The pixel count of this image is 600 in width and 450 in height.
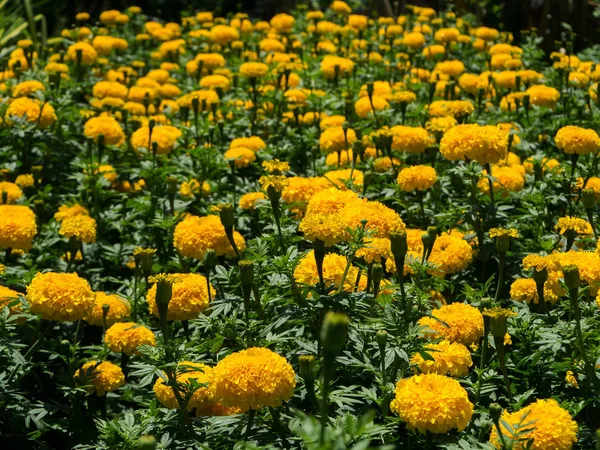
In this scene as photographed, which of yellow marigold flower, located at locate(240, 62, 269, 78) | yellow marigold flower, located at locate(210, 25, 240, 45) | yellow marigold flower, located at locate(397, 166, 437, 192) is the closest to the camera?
yellow marigold flower, located at locate(397, 166, 437, 192)

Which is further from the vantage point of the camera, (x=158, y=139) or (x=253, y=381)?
(x=158, y=139)

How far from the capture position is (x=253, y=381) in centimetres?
202

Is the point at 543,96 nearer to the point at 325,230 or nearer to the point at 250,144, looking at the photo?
the point at 250,144

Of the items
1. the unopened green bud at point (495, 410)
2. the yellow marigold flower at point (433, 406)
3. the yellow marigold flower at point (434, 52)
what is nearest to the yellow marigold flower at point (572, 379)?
the yellow marigold flower at point (433, 406)

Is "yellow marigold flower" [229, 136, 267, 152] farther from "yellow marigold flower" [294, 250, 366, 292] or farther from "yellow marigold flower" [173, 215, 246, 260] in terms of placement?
"yellow marigold flower" [294, 250, 366, 292]

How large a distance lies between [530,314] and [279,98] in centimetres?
292

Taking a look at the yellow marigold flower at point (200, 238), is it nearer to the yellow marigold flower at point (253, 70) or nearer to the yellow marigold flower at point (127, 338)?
the yellow marigold flower at point (127, 338)

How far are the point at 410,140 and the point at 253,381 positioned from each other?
81.3 inches

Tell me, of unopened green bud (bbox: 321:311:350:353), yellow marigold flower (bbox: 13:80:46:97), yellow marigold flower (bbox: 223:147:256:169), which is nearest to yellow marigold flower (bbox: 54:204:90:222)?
yellow marigold flower (bbox: 223:147:256:169)

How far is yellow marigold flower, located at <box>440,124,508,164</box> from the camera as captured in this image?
312 centimetres

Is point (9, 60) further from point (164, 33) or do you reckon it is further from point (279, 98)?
point (279, 98)

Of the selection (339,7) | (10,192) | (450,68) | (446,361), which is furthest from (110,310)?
(339,7)

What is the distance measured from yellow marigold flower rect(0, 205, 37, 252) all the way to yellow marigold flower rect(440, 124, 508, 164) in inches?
68.5

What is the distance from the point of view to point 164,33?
705 cm
